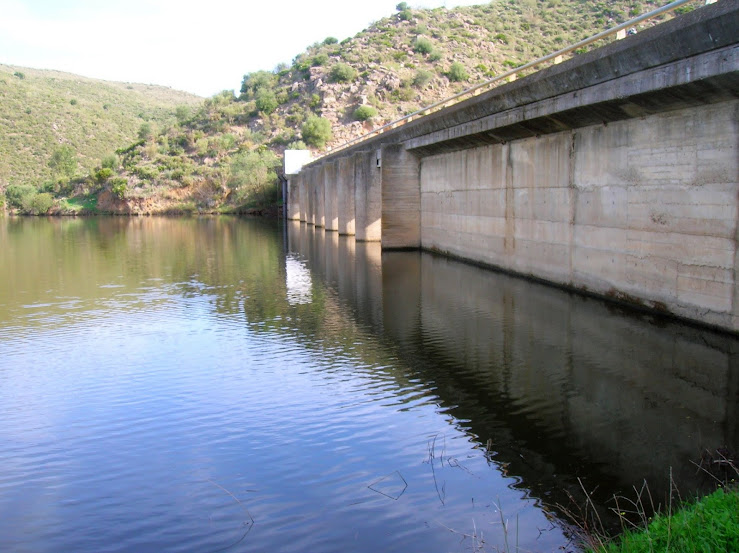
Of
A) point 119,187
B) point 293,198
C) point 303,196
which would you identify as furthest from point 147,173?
point 303,196

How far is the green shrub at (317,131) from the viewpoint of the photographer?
70.8 metres

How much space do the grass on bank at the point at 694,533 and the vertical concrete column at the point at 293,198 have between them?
52722 millimetres

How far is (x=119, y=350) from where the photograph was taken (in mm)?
11383

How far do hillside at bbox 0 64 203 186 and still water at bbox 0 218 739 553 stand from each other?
279ft

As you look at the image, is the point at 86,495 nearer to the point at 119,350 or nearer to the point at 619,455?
the point at 619,455

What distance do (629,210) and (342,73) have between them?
222 feet

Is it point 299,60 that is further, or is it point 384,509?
point 299,60

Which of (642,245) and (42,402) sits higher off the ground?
(642,245)

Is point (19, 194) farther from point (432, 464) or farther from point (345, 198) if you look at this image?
point (432, 464)

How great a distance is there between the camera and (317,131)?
70.8m

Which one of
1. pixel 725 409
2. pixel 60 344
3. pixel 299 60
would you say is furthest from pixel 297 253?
pixel 299 60

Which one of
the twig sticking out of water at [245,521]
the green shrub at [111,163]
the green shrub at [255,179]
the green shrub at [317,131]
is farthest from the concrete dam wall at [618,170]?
the green shrub at [111,163]

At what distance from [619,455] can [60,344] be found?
29.2 feet

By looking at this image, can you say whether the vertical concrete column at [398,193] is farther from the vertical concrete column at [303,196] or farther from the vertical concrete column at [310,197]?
the vertical concrete column at [303,196]
